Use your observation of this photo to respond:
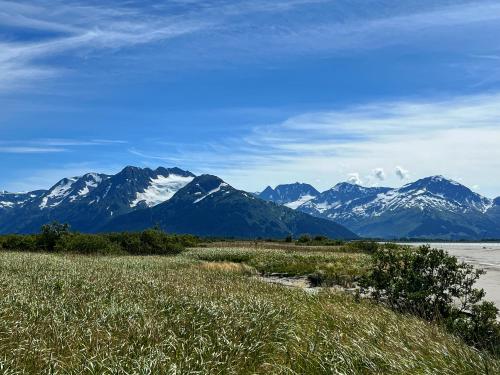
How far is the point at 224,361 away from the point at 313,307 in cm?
752

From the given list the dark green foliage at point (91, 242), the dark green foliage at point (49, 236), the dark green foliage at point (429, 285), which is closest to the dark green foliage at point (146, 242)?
the dark green foliage at point (91, 242)

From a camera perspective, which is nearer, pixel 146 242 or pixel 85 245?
pixel 85 245

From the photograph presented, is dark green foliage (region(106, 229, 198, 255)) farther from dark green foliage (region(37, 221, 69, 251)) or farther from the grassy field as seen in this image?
the grassy field

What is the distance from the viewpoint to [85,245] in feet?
214

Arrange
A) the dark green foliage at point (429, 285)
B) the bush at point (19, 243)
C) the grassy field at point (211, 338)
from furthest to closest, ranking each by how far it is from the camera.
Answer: the bush at point (19, 243) → the dark green foliage at point (429, 285) → the grassy field at point (211, 338)

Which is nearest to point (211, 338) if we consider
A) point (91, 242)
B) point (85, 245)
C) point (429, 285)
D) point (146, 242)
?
point (429, 285)

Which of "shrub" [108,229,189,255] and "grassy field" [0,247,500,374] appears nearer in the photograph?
"grassy field" [0,247,500,374]

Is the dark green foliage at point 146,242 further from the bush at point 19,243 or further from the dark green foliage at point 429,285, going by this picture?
the dark green foliage at point 429,285

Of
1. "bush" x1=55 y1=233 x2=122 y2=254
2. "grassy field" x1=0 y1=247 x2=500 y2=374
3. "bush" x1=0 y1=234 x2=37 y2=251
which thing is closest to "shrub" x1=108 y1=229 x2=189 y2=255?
"bush" x1=55 y1=233 x2=122 y2=254

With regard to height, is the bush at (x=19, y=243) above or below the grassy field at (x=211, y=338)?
below

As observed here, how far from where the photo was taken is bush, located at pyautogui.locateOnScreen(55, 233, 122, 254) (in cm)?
6356

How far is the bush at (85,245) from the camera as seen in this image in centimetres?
6356

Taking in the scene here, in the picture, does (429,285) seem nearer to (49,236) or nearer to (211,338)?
(211,338)

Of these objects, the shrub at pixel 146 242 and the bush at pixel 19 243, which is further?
the shrub at pixel 146 242
